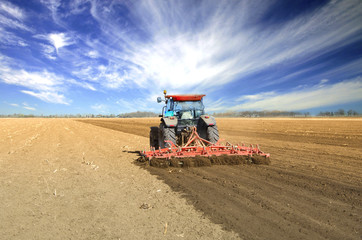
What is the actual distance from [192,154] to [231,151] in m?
1.20

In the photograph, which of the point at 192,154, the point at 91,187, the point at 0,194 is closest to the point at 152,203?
the point at 91,187

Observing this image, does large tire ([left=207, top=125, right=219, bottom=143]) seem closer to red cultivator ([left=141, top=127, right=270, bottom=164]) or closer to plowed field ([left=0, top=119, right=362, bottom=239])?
red cultivator ([left=141, top=127, right=270, bottom=164])

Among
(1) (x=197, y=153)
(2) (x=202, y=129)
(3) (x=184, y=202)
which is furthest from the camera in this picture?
(2) (x=202, y=129)

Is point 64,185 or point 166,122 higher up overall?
point 166,122

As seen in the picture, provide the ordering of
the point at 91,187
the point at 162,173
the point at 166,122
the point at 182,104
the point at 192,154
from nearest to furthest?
the point at 91,187
the point at 162,173
the point at 192,154
the point at 166,122
the point at 182,104

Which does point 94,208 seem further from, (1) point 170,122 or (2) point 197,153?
(1) point 170,122

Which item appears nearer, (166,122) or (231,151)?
(231,151)

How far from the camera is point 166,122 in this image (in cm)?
672

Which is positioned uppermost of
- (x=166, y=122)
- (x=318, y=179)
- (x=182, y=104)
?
(x=182, y=104)

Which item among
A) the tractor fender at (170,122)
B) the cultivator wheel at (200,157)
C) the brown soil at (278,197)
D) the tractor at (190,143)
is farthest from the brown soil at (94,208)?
the tractor fender at (170,122)

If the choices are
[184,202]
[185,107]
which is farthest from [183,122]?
[184,202]

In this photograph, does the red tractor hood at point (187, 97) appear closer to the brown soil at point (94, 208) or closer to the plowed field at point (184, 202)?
the plowed field at point (184, 202)

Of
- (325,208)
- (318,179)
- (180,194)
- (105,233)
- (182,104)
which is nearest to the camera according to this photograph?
(105,233)

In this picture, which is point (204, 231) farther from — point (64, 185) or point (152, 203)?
point (64, 185)
